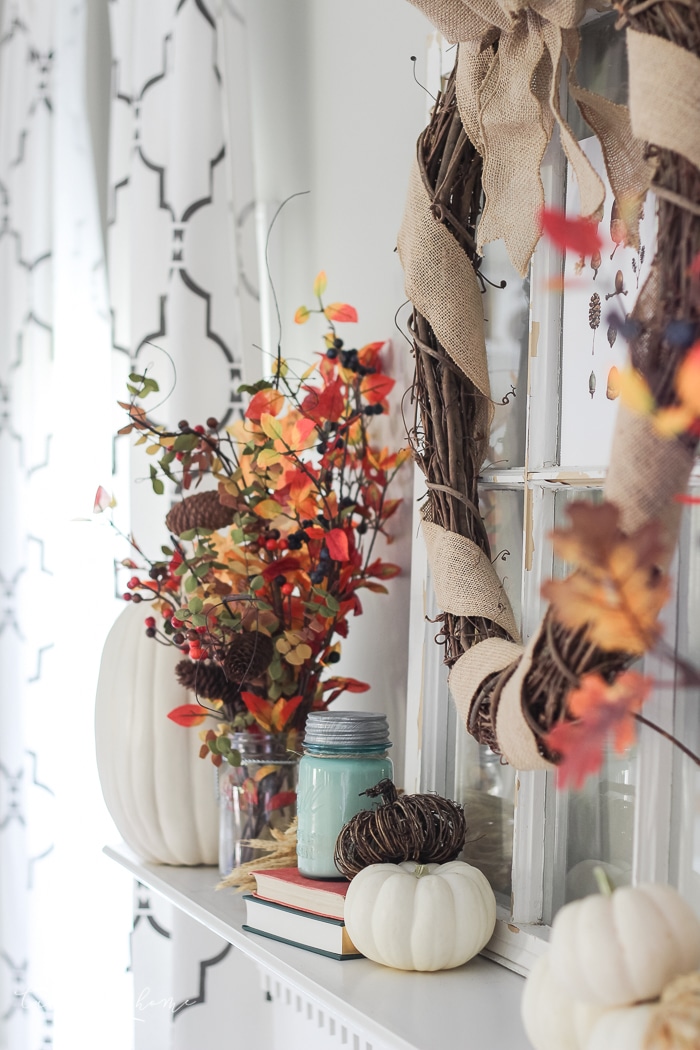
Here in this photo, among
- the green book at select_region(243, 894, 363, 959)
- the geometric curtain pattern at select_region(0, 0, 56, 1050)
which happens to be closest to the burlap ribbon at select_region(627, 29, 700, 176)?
the green book at select_region(243, 894, 363, 959)

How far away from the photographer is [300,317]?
3.49 ft

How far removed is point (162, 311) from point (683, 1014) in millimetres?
1007

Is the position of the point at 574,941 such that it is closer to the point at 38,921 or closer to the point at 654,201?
the point at 654,201

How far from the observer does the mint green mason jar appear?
2.79ft

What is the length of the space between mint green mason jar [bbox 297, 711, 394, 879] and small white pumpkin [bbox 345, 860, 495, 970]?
0.09 m

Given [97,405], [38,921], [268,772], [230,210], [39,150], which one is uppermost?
[39,150]

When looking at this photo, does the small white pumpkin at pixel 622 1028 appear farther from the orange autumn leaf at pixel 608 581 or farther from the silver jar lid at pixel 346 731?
the silver jar lid at pixel 346 731

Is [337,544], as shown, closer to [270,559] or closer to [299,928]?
[270,559]

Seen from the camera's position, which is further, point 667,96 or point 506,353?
point 506,353

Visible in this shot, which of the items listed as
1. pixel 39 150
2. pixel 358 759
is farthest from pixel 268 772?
pixel 39 150

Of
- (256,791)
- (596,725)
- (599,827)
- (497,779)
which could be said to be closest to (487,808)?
(497,779)

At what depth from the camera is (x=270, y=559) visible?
991 millimetres

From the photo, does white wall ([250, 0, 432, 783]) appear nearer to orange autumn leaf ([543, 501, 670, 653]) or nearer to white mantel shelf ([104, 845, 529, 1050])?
white mantel shelf ([104, 845, 529, 1050])

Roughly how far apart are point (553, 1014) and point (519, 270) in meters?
0.48
